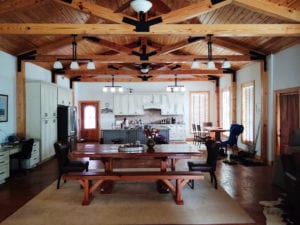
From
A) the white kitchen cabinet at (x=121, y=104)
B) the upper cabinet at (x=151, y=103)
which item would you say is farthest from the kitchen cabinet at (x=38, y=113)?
the upper cabinet at (x=151, y=103)

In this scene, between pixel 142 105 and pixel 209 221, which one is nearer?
pixel 209 221

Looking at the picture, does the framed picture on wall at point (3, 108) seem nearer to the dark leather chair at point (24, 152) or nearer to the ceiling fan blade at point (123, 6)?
the dark leather chair at point (24, 152)

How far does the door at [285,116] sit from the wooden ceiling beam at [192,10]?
9.49ft

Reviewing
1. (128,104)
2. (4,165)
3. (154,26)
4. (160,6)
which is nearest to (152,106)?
(128,104)

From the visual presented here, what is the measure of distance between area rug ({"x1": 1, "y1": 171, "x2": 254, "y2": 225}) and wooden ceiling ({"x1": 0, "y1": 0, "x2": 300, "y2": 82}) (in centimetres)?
274

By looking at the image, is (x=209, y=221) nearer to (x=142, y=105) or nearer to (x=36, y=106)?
(x=36, y=106)

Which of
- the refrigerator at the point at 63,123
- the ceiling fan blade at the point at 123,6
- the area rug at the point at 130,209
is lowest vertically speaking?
the area rug at the point at 130,209

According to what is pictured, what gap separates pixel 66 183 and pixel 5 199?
1.21m

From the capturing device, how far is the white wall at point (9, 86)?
645cm

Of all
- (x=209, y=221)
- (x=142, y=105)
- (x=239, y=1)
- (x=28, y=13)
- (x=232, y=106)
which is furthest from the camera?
(x=142, y=105)

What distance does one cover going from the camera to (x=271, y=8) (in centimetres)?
458

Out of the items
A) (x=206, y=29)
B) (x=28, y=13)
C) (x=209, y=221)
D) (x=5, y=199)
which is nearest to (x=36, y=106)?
(x=28, y=13)

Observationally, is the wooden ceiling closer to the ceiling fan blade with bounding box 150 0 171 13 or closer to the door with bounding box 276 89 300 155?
the ceiling fan blade with bounding box 150 0 171 13

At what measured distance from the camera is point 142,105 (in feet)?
40.6
